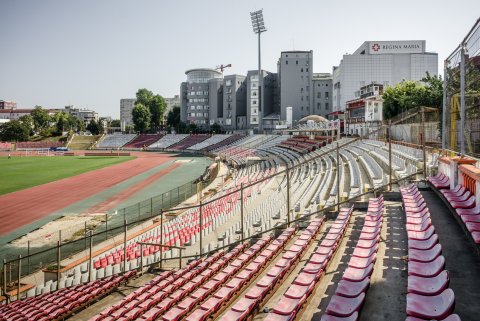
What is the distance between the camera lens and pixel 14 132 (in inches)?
4811

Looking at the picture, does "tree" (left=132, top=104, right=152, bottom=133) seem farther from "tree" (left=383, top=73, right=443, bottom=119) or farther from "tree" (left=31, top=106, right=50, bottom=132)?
"tree" (left=383, top=73, right=443, bottom=119)

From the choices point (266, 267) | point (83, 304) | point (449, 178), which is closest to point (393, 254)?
point (266, 267)

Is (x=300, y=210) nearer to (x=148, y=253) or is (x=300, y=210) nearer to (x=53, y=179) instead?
(x=148, y=253)

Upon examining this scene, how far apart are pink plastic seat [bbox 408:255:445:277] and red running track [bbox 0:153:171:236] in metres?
25.0

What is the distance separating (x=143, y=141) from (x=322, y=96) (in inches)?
2194

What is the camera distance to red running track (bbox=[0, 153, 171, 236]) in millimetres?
27255

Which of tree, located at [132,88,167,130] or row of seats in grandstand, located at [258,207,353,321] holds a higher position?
tree, located at [132,88,167,130]

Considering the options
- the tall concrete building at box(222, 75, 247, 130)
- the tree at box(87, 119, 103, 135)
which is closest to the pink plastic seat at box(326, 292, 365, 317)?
the tall concrete building at box(222, 75, 247, 130)

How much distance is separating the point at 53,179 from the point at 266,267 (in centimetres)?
4444

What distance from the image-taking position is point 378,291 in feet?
24.1

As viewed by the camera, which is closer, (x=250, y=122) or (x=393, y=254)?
(x=393, y=254)

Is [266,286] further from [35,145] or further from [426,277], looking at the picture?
[35,145]

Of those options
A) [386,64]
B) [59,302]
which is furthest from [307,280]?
[386,64]

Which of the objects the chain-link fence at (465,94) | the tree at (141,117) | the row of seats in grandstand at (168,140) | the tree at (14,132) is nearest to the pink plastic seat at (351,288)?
the chain-link fence at (465,94)
